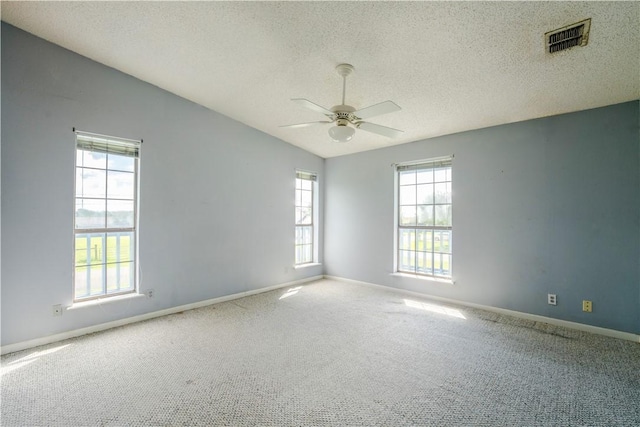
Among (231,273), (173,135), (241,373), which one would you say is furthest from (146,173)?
(241,373)

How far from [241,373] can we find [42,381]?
153 cm

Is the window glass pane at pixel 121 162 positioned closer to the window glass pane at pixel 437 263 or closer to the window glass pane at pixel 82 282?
the window glass pane at pixel 82 282

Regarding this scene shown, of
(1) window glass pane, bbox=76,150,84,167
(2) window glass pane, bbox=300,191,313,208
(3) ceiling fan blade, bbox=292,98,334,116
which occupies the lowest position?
(2) window glass pane, bbox=300,191,313,208

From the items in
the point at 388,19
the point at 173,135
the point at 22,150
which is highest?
the point at 388,19

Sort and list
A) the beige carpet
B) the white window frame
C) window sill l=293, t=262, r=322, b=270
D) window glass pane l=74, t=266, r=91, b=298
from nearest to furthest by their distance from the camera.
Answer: the beige carpet, window glass pane l=74, t=266, r=91, b=298, window sill l=293, t=262, r=322, b=270, the white window frame

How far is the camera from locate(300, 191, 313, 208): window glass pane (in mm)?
5715

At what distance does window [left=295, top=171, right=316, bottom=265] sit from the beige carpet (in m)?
2.16

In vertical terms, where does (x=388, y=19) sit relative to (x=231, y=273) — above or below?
above

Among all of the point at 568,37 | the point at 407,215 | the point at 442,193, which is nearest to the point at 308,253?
the point at 407,215

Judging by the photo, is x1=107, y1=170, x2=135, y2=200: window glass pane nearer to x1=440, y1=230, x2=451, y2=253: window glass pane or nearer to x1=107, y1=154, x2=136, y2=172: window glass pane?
x1=107, y1=154, x2=136, y2=172: window glass pane

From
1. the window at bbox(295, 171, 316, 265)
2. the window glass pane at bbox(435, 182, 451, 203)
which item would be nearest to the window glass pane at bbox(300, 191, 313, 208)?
the window at bbox(295, 171, 316, 265)

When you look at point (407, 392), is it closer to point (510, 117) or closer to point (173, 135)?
point (510, 117)

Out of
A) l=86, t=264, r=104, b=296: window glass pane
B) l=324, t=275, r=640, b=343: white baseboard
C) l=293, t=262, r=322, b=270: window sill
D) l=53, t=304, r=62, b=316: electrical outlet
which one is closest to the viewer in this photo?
l=53, t=304, r=62, b=316: electrical outlet

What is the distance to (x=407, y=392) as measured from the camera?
2145 millimetres
